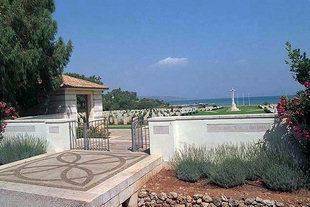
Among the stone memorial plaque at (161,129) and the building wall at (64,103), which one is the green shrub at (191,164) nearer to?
the stone memorial plaque at (161,129)

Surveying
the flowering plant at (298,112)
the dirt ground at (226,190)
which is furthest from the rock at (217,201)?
the flowering plant at (298,112)

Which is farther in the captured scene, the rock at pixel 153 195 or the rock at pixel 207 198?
the rock at pixel 153 195

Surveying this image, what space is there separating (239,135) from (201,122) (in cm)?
108

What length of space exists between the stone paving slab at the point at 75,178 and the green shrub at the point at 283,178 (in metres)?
2.91

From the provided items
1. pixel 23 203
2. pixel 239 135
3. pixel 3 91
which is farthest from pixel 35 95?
pixel 239 135

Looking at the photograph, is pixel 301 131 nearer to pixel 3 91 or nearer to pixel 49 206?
pixel 49 206

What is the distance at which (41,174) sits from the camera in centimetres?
630

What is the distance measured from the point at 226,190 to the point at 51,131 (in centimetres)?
657

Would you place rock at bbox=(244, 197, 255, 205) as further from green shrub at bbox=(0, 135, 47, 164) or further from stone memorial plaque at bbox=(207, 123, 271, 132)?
green shrub at bbox=(0, 135, 47, 164)

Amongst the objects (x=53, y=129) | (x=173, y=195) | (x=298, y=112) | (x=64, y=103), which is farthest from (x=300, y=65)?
(x=64, y=103)

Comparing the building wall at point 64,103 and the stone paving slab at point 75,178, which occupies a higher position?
the building wall at point 64,103

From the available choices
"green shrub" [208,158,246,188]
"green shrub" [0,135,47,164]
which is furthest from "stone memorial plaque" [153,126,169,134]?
"green shrub" [0,135,47,164]

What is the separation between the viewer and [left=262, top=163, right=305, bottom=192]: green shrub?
18.1 feet

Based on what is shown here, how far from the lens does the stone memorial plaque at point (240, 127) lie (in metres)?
6.65
